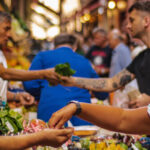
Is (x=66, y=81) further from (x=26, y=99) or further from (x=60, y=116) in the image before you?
(x=60, y=116)

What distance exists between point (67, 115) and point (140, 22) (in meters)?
1.94

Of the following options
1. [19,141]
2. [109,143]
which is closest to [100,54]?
[109,143]

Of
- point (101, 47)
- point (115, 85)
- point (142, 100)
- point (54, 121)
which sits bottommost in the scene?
point (54, 121)

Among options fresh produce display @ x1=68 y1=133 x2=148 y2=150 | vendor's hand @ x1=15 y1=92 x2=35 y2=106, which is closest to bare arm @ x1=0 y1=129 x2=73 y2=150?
fresh produce display @ x1=68 y1=133 x2=148 y2=150

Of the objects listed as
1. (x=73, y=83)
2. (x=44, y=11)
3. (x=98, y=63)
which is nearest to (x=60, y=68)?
(x=73, y=83)

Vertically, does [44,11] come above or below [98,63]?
above

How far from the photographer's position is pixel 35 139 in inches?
65.0

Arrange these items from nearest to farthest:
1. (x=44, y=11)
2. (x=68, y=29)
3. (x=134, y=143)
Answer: (x=134, y=143) → (x=44, y=11) → (x=68, y=29)

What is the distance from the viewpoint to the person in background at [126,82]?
205 centimetres

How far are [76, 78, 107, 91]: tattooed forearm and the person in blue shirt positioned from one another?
8.6 inches

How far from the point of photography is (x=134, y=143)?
9.49 feet

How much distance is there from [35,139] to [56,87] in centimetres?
239

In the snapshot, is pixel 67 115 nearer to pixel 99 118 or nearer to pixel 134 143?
pixel 99 118

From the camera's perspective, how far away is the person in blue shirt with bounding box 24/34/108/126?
3.99 m
